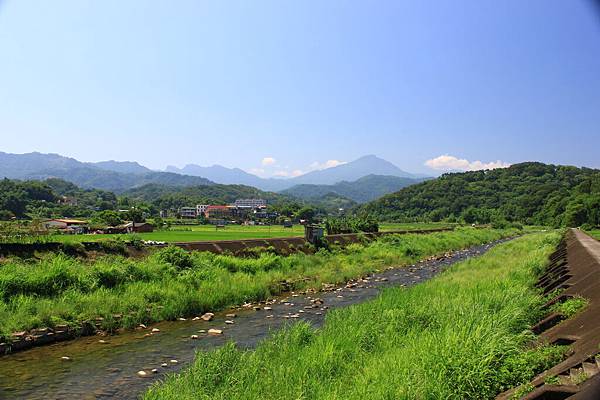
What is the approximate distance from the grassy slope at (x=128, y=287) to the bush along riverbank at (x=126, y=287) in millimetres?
29

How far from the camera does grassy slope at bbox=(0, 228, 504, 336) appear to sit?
1485 centimetres

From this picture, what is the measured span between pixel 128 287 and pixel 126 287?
4.6 inches

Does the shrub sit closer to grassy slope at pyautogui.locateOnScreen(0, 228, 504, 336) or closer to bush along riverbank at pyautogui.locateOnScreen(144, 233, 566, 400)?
grassy slope at pyautogui.locateOnScreen(0, 228, 504, 336)

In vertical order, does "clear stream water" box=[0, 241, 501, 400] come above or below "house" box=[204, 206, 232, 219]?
above

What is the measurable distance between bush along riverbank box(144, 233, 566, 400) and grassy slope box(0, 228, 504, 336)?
758 centimetres

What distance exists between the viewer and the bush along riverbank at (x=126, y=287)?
47.3 ft

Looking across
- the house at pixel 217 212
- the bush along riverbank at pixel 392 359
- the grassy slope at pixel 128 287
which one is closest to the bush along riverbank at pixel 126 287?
the grassy slope at pixel 128 287

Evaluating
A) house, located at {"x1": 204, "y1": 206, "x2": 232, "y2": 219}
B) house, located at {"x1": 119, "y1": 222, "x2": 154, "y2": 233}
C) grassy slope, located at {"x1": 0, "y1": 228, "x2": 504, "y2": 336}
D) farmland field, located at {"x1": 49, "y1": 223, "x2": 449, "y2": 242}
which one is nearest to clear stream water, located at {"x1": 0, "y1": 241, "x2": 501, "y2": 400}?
grassy slope, located at {"x1": 0, "y1": 228, "x2": 504, "y2": 336}

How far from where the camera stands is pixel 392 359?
27.8 ft

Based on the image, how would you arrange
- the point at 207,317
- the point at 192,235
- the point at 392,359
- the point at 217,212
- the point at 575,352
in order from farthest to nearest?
1. the point at 217,212
2. the point at 192,235
3. the point at 207,317
4. the point at 392,359
5. the point at 575,352

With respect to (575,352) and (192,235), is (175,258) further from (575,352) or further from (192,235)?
(192,235)

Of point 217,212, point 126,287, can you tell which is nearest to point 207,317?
point 126,287

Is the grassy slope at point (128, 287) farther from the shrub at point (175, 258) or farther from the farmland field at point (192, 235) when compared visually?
the farmland field at point (192, 235)

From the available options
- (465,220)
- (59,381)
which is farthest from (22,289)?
(465,220)
